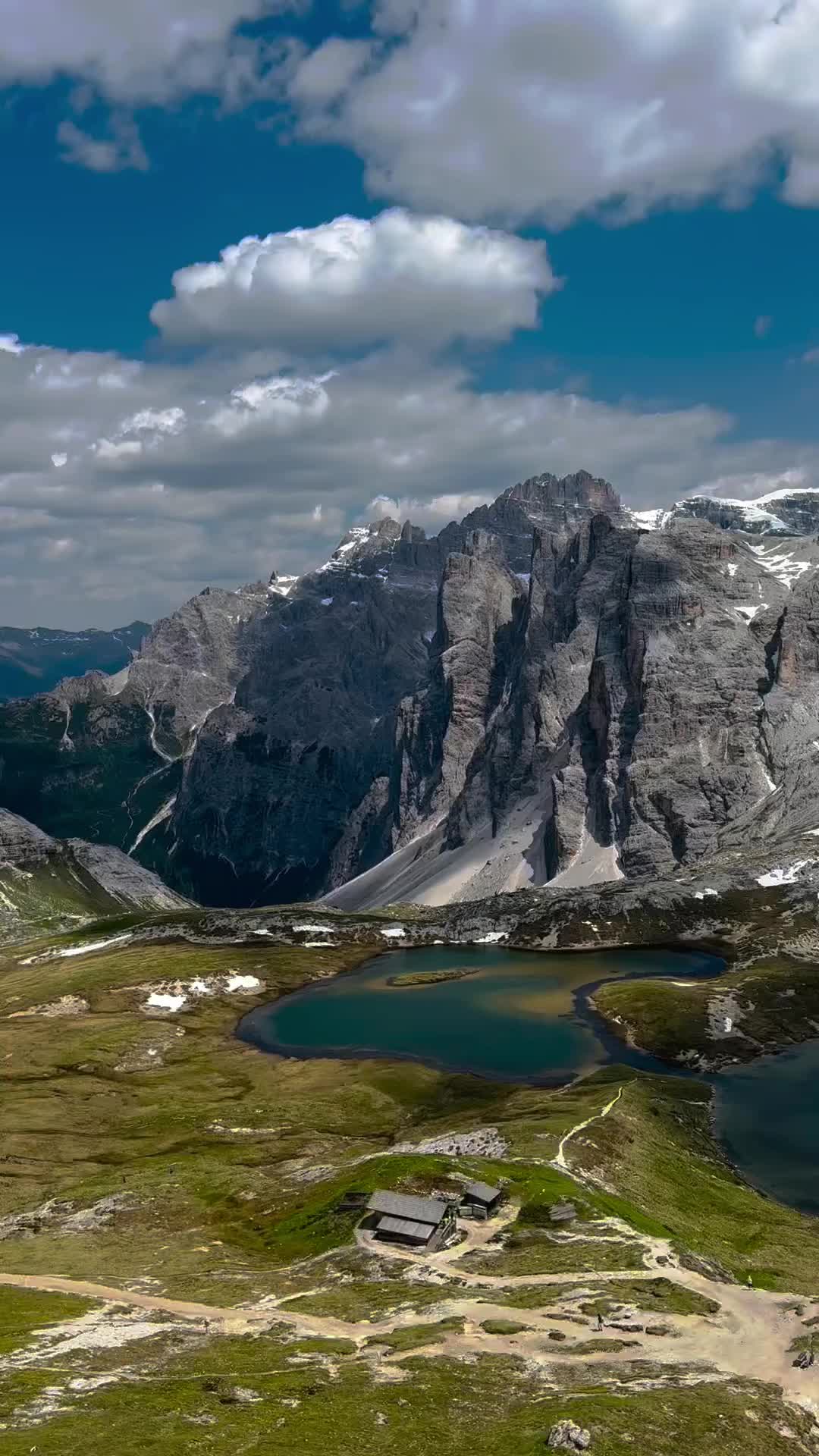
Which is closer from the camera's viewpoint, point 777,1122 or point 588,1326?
point 588,1326

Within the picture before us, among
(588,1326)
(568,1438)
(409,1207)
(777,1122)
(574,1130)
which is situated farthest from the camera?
(777,1122)

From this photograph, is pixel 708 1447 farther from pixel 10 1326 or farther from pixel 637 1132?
pixel 637 1132

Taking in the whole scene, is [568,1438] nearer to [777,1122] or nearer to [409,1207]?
[409,1207]

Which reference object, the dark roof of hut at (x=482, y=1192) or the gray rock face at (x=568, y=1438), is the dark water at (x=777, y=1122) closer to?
the dark roof of hut at (x=482, y=1192)

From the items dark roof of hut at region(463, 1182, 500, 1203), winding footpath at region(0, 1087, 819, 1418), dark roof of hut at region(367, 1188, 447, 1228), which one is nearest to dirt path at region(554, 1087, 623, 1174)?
dark roof of hut at region(463, 1182, 500, 1203)

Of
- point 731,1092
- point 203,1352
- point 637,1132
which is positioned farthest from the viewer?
point 731,1092

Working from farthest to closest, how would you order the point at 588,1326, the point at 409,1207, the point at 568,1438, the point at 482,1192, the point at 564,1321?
the point at 482,1192
the point at 409,1207
the point at 564,1321
the point at 588,1326
the point at 568,1438

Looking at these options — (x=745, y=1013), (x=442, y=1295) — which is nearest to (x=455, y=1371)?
(x=442, y=1295)

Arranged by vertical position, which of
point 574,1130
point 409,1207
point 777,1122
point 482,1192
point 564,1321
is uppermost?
point 564,1321

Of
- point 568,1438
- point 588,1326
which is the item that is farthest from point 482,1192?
point 568,1438
